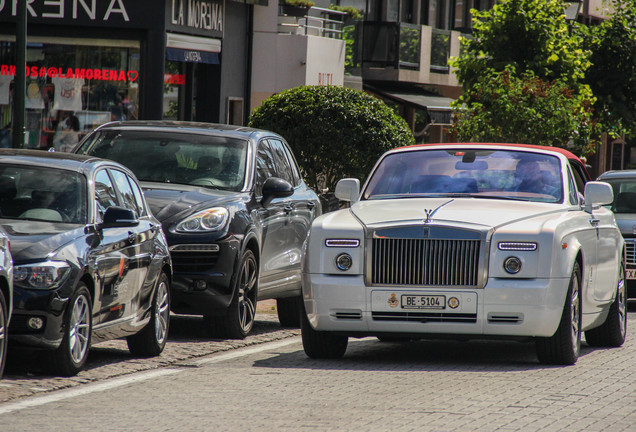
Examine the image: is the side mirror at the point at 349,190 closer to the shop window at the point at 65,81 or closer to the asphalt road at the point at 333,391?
the asphalt road at the point at 333,391

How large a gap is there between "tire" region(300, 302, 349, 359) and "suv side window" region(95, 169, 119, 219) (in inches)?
65.2

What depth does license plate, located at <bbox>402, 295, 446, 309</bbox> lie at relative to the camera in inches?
406

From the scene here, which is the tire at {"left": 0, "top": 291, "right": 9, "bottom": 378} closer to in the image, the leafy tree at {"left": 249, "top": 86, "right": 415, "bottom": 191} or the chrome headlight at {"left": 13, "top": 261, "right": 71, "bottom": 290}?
the chrome headlight at {"left": 13, "top": 261, "right": 71, "bottom": 290}

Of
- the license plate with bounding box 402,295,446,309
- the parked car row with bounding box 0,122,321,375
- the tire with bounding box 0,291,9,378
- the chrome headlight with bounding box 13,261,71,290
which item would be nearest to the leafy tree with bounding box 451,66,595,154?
the parked car row with bounding box 0,122,321,375

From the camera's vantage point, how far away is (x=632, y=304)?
64.6 ft

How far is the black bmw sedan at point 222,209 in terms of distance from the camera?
12.4 metres

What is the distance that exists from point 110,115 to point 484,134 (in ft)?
23.4

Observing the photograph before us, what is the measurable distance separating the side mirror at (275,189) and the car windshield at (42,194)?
310 cm

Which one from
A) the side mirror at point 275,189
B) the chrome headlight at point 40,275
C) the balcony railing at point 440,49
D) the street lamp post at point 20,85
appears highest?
the balcony railing at point 440,49

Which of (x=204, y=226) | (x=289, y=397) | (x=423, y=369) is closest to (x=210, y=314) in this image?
(x=204, y=226)

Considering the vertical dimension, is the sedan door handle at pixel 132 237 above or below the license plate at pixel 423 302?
above

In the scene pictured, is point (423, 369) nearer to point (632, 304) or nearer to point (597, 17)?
point (632, 304)

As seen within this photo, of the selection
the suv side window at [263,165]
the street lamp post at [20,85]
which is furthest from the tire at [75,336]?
the street lamp post at [20,85]

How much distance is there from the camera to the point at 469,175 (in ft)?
38.7
